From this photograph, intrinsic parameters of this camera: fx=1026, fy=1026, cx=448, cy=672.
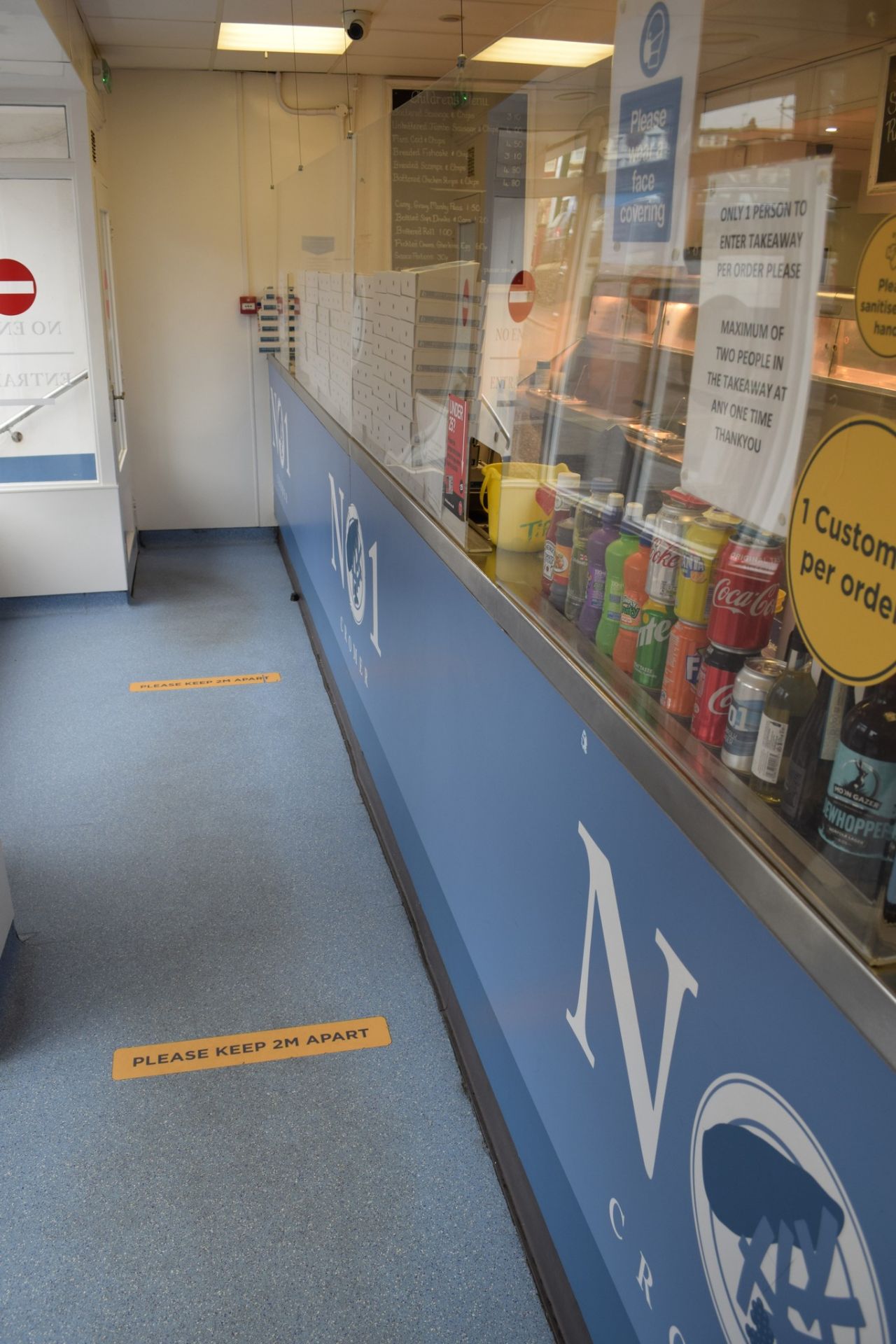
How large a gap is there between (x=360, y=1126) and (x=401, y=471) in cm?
173

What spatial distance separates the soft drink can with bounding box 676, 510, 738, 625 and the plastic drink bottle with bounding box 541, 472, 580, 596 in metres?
0.50

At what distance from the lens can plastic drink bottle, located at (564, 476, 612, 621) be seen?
5.69 feet

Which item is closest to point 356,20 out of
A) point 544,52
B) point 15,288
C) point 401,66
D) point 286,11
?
point 286,11

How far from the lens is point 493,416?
216 centimetres

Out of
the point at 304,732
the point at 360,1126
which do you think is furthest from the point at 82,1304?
the point at 304,732

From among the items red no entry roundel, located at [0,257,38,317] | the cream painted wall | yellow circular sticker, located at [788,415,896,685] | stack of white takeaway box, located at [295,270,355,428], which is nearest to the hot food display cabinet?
yellow circular sticker, located at [788,415,896,685]

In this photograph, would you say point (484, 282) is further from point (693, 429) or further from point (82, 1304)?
point (82, 1304)

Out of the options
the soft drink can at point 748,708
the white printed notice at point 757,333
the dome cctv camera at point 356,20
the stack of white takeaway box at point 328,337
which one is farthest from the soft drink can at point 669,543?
the dome cctv camera at point 356,20

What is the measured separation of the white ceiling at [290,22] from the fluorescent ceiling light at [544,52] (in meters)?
2.22

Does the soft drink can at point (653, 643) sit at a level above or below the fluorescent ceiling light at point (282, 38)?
below

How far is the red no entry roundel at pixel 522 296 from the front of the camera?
1.95 meters

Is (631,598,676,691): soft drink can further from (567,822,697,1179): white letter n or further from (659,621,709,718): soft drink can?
(567,822,697,1179): white letter n

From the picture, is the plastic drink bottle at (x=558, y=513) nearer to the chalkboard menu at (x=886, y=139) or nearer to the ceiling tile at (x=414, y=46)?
the chalkboard menu at (x=886, y=139)

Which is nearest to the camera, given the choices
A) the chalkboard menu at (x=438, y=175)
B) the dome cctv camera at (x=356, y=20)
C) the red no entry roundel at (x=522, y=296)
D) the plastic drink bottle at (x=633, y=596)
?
the plastic drink bottle at (x=633, y=596)
